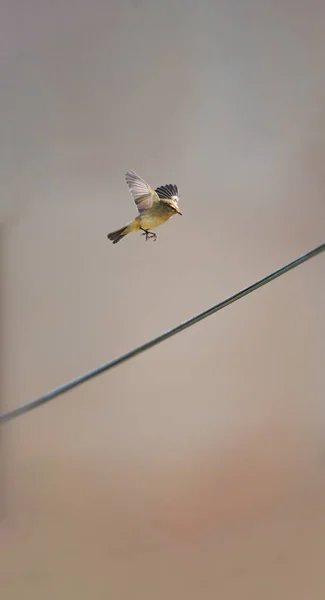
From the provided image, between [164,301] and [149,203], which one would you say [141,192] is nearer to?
[149,203]

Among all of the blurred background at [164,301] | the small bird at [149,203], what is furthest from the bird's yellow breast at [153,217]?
the blurred background at [164,301]

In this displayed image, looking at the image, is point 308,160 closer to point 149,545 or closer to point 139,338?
point 139,338

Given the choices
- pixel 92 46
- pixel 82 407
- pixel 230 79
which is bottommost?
pixel 82 407

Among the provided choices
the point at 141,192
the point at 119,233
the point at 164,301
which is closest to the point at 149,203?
the point at 141,192

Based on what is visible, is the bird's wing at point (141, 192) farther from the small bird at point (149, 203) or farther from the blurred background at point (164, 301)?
the blurred background at point (164, 301)

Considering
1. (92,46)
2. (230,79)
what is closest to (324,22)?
(230,79)

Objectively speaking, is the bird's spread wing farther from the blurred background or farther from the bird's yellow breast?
the blurred background
